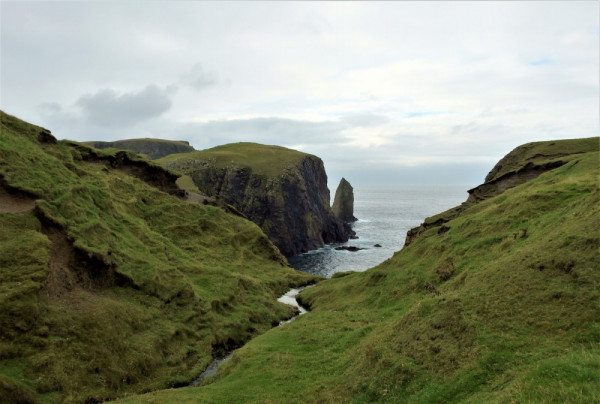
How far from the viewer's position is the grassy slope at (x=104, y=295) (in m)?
32.5

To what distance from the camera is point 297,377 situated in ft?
101

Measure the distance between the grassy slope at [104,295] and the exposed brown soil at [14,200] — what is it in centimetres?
88

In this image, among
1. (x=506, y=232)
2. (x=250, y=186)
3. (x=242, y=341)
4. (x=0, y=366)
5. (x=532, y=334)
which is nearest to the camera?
(x=532, y=334)

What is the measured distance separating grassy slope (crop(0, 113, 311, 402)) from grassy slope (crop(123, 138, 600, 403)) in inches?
289

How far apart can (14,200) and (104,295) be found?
15727 mm

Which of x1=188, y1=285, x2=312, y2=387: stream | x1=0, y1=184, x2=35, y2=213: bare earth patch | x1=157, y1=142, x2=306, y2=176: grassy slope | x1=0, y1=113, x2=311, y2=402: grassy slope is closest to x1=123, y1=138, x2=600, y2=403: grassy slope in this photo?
x1=188, y1=285, x2=312, y2=387: stream

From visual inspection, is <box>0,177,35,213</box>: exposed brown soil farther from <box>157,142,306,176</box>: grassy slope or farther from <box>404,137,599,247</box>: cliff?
<box>157,142,306,176</box>: grassy slope

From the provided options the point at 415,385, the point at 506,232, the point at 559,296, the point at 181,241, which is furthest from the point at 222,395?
the point at 181,241

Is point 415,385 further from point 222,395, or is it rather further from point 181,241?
point 181,241

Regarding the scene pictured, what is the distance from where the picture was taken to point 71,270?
4259 cm

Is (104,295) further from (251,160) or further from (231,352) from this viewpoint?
(251,160)

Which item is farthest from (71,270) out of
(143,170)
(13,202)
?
(143,170)

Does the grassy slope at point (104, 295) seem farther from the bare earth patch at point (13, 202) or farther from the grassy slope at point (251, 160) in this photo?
the grassy slope at point (251, 160)

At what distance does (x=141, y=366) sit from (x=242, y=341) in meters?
16.3
